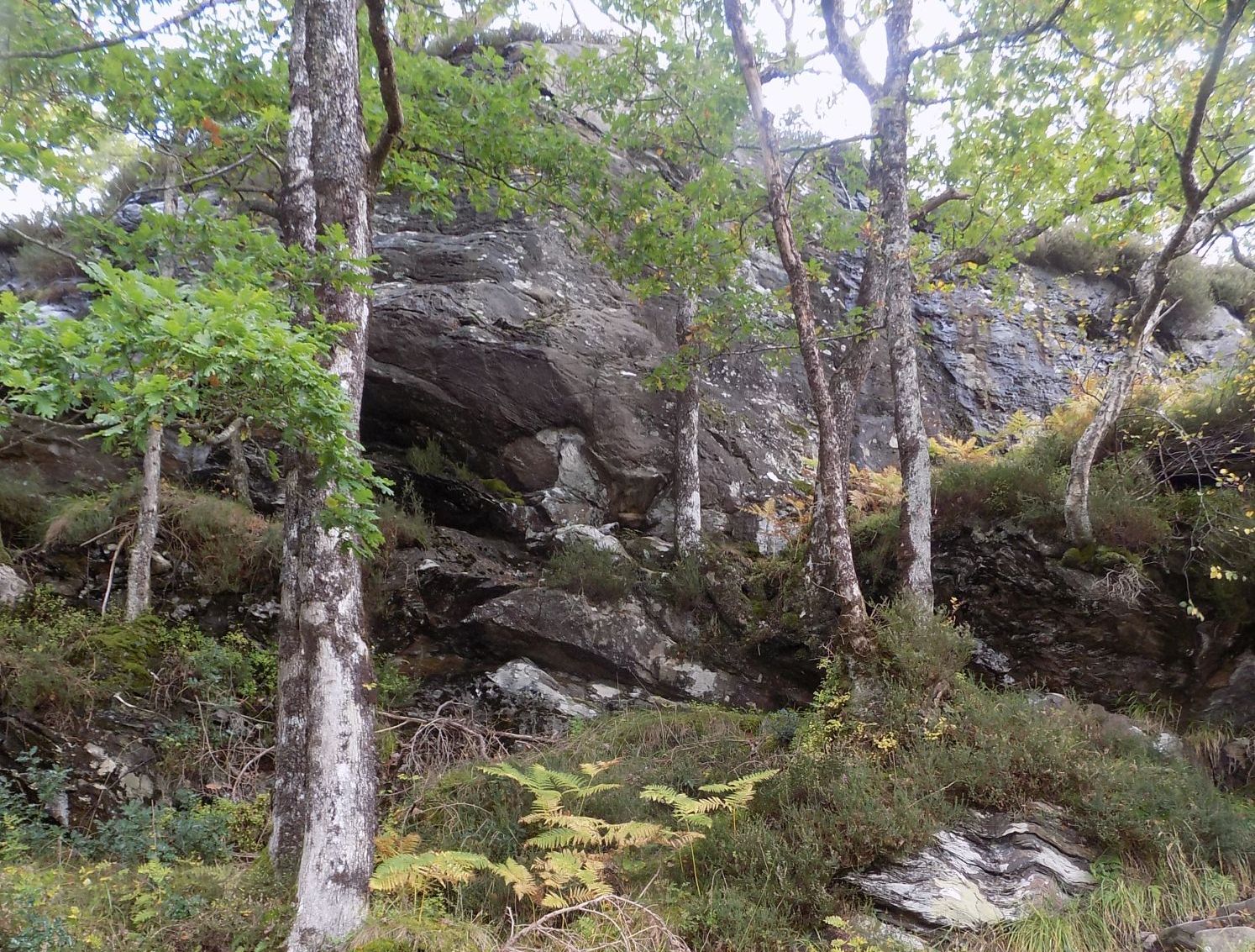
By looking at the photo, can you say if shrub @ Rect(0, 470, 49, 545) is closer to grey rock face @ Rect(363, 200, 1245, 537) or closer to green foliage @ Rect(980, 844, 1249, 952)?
grey rock face @ Rect(363, 200, 1245, 537)

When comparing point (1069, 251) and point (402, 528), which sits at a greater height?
point (1069, 251)

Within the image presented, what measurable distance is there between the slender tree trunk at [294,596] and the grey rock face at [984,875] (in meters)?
4.20

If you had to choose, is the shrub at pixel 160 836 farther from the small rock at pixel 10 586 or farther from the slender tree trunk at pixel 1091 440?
the slender tree trunk at pixel 1091 440

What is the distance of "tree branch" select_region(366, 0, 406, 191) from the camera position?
19.6 feet

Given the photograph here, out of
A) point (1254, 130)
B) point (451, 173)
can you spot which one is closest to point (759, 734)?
point (451, 173)

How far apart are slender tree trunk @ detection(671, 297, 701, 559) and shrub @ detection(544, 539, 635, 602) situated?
3.70ft

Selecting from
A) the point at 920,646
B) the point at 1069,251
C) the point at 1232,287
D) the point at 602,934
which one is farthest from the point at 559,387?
the point at 1232,287

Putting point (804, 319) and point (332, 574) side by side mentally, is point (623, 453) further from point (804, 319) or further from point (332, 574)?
point (332, 574)

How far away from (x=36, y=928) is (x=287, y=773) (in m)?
1.71

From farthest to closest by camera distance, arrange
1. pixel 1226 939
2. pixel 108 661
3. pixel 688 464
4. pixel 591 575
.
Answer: pixel 688 464 < pixel 591 575 < pixel 108 661 < pixel 1226 939

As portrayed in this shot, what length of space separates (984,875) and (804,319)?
19.0 feet

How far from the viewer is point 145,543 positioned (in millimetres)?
8305

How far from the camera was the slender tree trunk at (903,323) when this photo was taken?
7625 mm

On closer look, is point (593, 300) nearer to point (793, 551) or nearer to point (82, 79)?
point (793, 551)
